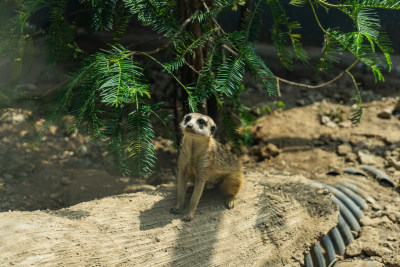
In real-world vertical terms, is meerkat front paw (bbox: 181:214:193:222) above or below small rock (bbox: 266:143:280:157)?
below

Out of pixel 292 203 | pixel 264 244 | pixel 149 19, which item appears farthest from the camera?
pixel 292 203

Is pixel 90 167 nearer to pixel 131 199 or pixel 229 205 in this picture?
pixel 131 199

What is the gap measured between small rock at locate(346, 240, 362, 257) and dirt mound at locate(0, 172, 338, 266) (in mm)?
289

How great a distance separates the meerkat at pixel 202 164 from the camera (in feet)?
8.95

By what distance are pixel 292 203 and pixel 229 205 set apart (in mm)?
551

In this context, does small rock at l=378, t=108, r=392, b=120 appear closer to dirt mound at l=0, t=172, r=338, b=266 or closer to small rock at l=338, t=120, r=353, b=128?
small rock at l=338, t=120, r=353, b=128

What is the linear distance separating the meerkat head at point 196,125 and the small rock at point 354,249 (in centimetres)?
159

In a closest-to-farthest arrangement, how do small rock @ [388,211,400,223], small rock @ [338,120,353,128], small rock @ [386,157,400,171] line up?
small rock @ [388,211,400,223], small rock @ [386,157,400,171], small rock @ [338,120,353,128]

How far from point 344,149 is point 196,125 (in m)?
2.62

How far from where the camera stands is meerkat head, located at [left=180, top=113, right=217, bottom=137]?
2.65m

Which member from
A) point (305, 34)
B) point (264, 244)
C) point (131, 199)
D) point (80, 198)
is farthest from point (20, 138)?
point (305, 34)

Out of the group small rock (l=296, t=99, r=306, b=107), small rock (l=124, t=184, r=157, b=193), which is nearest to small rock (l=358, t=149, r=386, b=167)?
small rock (l=296, t=99, r=306, b=107)

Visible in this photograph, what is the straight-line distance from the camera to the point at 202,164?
9.57ft

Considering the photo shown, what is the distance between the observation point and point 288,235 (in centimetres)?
300
